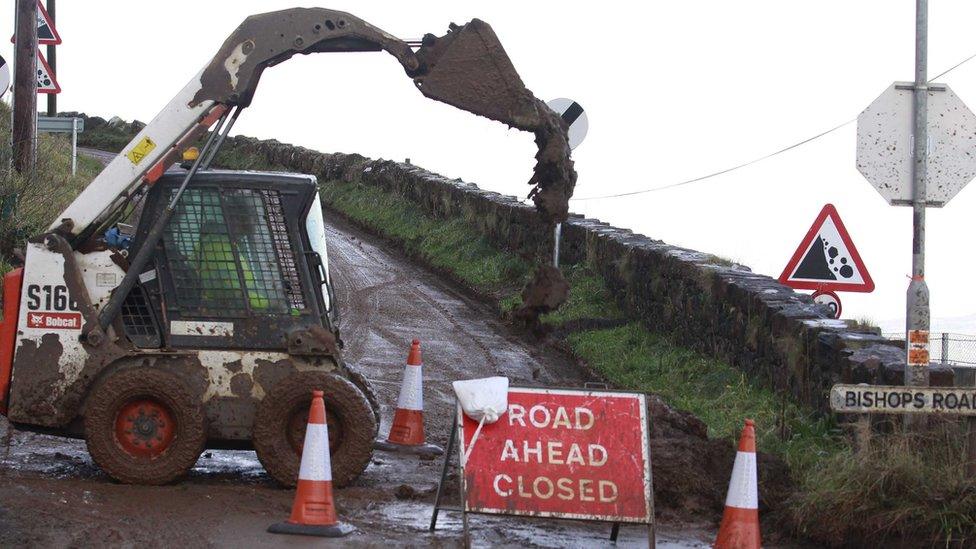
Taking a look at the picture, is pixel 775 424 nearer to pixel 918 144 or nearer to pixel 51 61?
pixel 918 144

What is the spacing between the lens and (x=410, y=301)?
61.9ft

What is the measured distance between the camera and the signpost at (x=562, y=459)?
850cm

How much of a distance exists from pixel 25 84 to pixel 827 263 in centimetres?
1076

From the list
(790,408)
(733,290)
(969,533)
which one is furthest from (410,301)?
(969,533)

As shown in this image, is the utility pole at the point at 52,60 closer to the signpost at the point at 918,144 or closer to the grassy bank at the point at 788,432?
the grassy bank at the point at 788,432

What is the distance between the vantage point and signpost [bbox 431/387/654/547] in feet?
27.9

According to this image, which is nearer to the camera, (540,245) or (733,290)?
(733,290)

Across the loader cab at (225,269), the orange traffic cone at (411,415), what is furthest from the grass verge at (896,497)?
the loader cab at (225,269)

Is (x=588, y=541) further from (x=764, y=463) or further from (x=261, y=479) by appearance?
(x=261, y=479)

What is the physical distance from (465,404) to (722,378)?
17.6ft

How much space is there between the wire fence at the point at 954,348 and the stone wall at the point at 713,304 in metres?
6.94

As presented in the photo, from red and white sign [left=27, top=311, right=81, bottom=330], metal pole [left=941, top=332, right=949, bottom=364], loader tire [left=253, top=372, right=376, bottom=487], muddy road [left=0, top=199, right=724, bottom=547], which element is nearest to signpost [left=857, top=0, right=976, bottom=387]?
muddy road [left=0, top=199, right=724, bottom=547]

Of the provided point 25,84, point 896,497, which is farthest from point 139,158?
point 25,84

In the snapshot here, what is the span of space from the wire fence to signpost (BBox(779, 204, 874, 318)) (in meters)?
8.76
